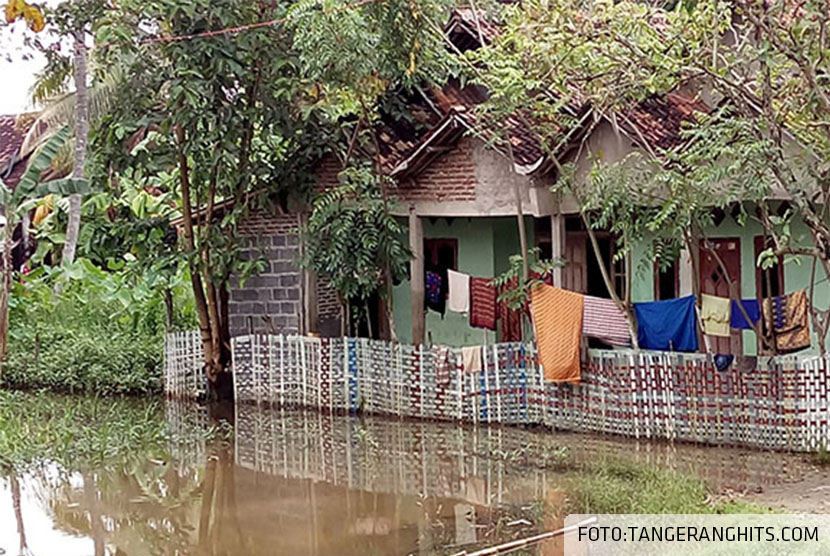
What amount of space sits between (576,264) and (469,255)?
66.9 inches

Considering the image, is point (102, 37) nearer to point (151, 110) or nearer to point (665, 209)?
point (151, 110)

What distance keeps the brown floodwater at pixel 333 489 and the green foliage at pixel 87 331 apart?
3.84m

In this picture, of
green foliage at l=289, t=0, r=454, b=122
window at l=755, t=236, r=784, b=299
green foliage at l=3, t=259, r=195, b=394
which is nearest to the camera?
green foliage at l=289, t=0, r=454, b=122

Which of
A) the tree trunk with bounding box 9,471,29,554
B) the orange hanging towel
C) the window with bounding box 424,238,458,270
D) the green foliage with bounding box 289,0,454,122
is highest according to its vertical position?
the green foliage with bounding box 289,0,454,122

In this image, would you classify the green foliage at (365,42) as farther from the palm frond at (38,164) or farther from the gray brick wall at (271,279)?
the gray brick wall at (271,279)

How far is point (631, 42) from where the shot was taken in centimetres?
1242

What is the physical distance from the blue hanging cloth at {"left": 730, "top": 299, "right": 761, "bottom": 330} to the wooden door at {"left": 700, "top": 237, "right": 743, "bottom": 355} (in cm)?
200

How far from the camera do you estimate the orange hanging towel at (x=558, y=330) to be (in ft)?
46.7

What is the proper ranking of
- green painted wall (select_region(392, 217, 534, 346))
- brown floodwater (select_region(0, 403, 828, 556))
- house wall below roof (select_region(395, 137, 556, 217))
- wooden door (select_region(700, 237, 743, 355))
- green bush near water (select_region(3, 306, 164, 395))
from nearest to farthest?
1. brown floodwater (select_region(0, 403, 828, 556))
2. house wall below roof (select_region(395, 137, 556, 217))
3. wooden door (select_region(700, 237, 743, 355))
4. green painted wall (select_region(392, 217, 534, 346))
5. green bush near water (select_region(3, 306, 164, 395))

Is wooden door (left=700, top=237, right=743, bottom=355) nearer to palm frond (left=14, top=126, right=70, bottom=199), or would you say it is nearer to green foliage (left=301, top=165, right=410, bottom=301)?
green foliage (left=301, top=165, right=410, bottom=301)

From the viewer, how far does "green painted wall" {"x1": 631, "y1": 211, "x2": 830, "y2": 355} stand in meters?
14.7

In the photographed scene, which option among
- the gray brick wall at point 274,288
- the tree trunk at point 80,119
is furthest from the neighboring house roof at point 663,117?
the tree trunk at point 80,119

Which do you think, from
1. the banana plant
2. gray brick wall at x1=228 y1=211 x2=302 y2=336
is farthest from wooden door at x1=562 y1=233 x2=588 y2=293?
the banana plant

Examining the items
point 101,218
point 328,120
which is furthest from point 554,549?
point 101,218
